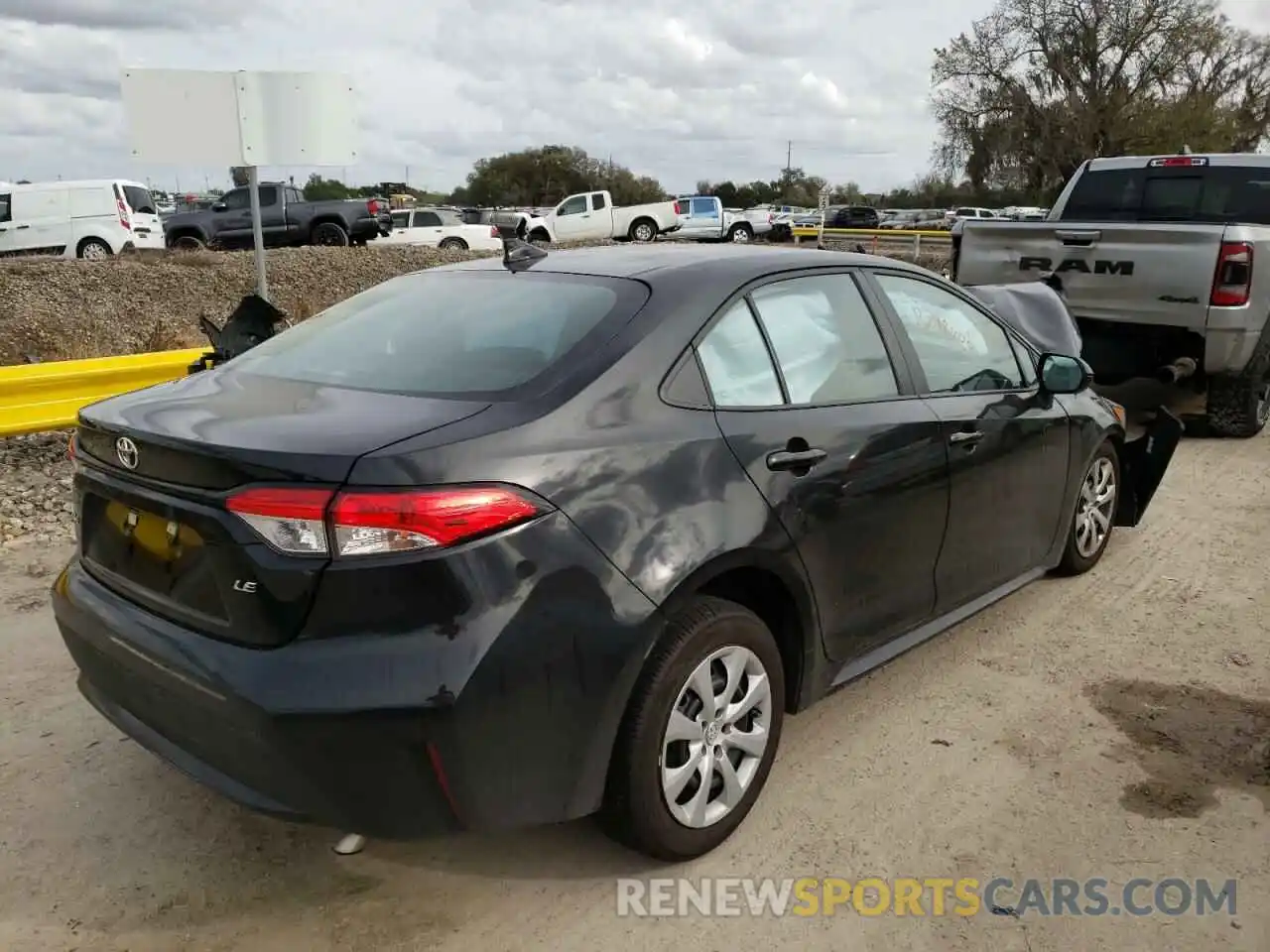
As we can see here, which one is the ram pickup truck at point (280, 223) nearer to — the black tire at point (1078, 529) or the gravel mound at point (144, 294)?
the gravel mound at point (144, 294)

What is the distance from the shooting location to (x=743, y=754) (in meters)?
2.84

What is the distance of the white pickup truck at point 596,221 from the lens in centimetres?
3002

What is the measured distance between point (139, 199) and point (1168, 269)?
19674 mm

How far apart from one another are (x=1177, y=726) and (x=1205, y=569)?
1.78m

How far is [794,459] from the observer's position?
2867mm

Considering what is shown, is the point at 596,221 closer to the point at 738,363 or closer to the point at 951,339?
the point at 951,339

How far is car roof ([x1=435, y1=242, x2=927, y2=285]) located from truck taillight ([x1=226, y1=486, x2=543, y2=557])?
1.08 m

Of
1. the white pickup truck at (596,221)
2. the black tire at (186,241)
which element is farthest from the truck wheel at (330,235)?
the white pickup truck at (596,221)

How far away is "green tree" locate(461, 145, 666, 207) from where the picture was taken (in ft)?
238

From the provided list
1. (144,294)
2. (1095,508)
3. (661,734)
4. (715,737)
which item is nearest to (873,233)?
(144,294)

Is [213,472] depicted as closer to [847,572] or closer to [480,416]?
[480,416]

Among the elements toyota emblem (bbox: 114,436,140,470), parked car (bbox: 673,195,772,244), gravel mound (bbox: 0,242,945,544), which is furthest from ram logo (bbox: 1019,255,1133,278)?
parked car (bbox: 673,195,772,244)

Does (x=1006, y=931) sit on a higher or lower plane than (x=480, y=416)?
lower

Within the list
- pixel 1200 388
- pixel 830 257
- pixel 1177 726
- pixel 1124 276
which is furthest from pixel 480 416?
pixel 1200 388
